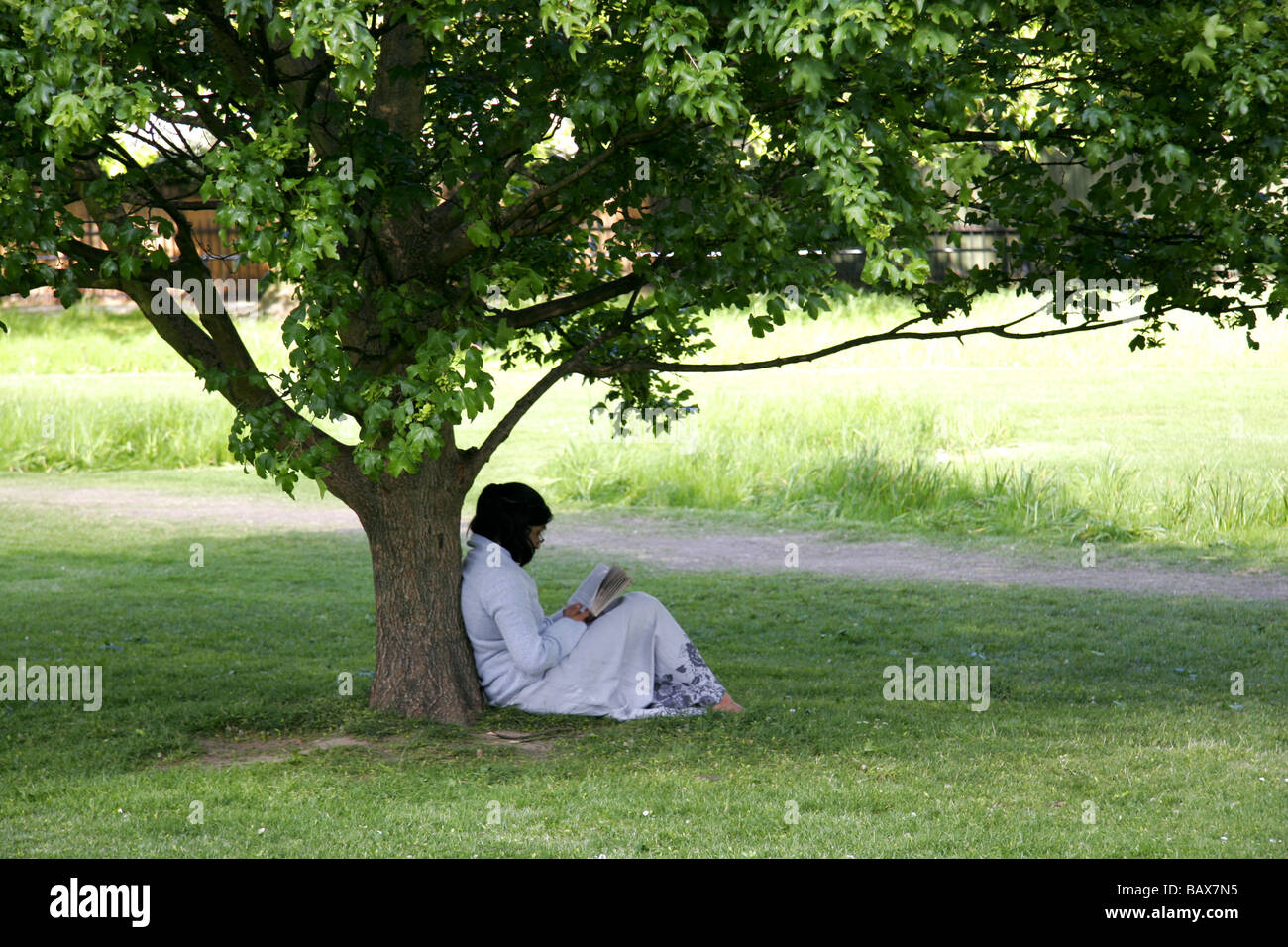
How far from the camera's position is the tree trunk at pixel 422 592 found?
20.4ft

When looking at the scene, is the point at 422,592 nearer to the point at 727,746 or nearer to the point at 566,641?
the point at 566,641

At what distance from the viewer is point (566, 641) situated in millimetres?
6359

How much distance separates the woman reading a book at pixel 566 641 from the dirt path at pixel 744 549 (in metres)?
4.62

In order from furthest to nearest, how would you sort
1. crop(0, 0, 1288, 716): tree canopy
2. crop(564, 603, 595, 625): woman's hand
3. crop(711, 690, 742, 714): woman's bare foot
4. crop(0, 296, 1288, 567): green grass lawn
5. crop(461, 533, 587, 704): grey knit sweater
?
crop(0, 296, 1288, 567): green grass lawn < crop(711, 690, 742, 714): woman's bare foot < crop(564, 603, 595, 625): woman's hand < crop(461, 533, 587, 704): grey knit sweater < crop(0, 0, 1288, 716): tree canopy

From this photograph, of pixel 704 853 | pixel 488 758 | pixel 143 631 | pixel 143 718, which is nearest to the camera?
pixel 704 853

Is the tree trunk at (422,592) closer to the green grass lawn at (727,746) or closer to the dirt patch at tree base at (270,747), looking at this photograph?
the green grass lawn at (727,746)

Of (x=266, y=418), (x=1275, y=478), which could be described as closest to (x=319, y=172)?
(x=266, y=418)

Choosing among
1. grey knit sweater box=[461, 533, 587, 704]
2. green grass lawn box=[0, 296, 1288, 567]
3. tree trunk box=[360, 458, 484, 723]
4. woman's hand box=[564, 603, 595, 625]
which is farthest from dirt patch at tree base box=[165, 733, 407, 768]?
green grass lawn box=[0, 296, 1288, 567]

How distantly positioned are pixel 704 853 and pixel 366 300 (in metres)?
2.73

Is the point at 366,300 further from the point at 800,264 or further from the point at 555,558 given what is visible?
the point at 555,558

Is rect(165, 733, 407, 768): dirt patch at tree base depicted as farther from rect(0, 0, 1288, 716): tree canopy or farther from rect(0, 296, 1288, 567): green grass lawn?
rect(0, 296, 1288, 567): green grass lawn

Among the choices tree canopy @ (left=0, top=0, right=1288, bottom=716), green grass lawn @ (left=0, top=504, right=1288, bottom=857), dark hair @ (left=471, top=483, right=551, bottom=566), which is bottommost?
green grass lawn @ (left=0, top=504, right=1288, bottom=857)

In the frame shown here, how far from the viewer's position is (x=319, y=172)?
464 centimetres

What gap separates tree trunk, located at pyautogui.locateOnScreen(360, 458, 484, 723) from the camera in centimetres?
621
